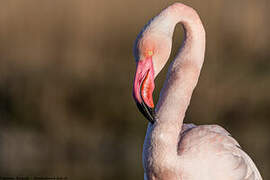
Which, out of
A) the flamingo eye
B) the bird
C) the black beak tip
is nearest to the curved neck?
the bird

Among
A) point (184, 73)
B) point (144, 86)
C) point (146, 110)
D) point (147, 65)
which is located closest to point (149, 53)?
point (147, 65)

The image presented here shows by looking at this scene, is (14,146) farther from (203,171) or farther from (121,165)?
(203,171)

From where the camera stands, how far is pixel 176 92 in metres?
4.20

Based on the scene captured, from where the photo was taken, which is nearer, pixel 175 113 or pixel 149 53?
pixel 149 53

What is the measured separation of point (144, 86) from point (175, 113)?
1.31 feet

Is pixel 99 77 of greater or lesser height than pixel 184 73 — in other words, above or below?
below

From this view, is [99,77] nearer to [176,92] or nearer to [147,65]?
[176,92]

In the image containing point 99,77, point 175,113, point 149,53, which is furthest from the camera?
point 99,77

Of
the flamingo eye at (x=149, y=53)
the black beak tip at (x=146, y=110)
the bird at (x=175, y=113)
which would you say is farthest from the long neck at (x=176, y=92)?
the flamingo eye at (x=149, y=53)

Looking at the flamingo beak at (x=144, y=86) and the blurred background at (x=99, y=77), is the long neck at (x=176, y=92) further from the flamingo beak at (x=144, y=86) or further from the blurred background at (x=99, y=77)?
the blurred background at (x=99, y=77)

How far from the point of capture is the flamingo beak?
381cm

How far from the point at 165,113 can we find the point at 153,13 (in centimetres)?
423

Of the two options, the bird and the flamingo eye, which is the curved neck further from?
the flamingo eye

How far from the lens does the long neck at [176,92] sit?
405 cm
